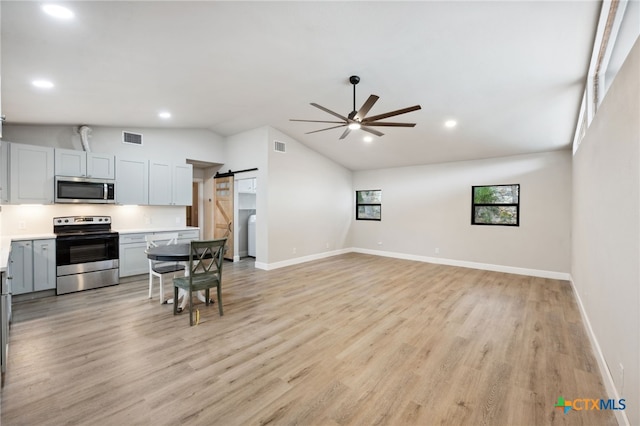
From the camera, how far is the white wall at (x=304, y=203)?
606 cm

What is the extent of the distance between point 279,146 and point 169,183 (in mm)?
2489

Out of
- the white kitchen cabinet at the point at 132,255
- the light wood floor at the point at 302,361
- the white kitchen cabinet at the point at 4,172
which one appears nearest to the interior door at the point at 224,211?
the white kitchen cabinet at the point at 132,255

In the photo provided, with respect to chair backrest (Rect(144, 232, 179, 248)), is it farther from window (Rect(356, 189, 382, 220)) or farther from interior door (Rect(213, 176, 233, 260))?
window (Rect(356, 189, 382, 220))

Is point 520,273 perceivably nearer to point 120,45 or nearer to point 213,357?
point 213,357

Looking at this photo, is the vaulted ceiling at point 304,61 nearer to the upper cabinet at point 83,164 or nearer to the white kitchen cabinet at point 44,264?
the upper cabinet at point 83,164

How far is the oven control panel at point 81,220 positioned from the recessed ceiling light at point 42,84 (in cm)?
228

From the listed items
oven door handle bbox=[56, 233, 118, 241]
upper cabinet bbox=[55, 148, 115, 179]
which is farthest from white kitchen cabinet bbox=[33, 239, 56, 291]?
upper cabinet bbox=[55, 148, 115, 179]

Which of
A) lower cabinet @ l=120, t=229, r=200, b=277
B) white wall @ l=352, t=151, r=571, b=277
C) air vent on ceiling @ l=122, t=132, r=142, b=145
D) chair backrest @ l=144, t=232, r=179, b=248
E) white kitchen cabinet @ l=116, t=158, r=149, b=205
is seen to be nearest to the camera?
chair backrest @ l=144, t=232, r=179, b=248

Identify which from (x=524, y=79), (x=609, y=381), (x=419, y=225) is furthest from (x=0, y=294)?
(x=419, y=225)

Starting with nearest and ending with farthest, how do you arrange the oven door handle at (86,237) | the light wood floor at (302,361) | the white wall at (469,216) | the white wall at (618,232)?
1. the white wall at (618,232)
2. the light wood floor at (302,361)
3. the oven door handle at (86,237)
4. the white wall at (469,216)

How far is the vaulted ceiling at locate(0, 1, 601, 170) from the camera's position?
2.30 metres

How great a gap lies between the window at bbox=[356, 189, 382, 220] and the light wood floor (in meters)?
3.97

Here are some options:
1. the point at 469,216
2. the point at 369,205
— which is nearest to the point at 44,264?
the point at 369,205

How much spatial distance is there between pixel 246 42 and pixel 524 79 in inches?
132
